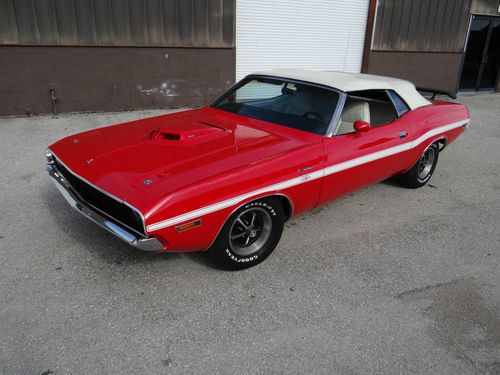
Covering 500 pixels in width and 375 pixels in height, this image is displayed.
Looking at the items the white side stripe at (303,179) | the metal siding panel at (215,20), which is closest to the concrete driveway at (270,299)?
the white side stripe at (303,179)

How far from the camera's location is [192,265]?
3.21m

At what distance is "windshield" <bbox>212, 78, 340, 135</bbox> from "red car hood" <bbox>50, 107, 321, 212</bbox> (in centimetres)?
13

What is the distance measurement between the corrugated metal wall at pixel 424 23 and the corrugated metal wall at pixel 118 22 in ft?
15.7

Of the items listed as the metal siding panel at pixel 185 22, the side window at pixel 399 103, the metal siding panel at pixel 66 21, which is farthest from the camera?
the metal siding panel at pixel 185 22

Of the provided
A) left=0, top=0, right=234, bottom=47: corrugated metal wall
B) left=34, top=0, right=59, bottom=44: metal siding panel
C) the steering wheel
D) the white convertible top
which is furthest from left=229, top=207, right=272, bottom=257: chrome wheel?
left=34, top=0, right=59, bottom=44: metal siding panel

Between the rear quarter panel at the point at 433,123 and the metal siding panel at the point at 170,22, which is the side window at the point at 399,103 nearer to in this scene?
the rear quarter panel at the point at 433,123

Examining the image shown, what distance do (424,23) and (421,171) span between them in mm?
8503

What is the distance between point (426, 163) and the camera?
5.02m

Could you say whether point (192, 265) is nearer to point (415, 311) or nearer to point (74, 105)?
point (415, 311)

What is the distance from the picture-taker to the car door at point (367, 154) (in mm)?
3492

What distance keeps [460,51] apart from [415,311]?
1215cm

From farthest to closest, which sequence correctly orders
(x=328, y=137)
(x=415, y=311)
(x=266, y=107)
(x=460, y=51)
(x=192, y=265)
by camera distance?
(x=460, y=51), (x=266, y=107), (x=328, y=137), (x=192, y=265), (x=415, y=311)

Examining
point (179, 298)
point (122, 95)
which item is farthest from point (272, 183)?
point (122, 95)

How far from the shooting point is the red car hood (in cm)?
266
